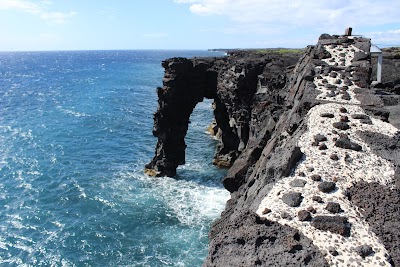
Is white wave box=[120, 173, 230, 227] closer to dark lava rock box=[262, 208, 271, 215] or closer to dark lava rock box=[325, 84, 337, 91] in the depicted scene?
dark lava rock box=[325, 84, 337, 91]

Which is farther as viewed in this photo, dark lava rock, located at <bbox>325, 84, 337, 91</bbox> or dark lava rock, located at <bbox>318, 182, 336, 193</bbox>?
dark lava rock, located at <bbox>325, 84, 337, 91</bbox>

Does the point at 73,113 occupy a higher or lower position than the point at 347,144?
lower

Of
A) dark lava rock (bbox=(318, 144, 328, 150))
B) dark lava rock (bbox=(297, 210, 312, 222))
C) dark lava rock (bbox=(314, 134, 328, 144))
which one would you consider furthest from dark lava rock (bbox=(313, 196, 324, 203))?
dark lava rock (bbox=(314, 134, 328, 144))

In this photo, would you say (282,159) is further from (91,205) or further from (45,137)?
(45,137)

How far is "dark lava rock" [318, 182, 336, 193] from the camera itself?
33.7 ft

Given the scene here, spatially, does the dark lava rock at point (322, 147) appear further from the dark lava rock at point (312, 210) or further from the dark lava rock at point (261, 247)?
the dark lava rock at point (261, 247)

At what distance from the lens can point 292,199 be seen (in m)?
9.84

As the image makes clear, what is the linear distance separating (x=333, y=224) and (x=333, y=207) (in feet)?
2.28

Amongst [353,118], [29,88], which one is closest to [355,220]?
[353,118]

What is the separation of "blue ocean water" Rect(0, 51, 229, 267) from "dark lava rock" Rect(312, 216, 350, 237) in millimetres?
19126

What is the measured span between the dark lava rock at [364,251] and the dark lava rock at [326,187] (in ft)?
7.11

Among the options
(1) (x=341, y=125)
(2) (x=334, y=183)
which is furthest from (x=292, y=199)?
(1) (x=341, y=125)

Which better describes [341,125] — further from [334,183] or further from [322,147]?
[334,183]

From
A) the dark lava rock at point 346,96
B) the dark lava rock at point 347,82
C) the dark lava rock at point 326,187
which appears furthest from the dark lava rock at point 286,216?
the dark lava rock at point 347,82
